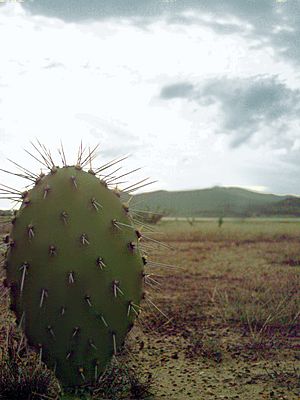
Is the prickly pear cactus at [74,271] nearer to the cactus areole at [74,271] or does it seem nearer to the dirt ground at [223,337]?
the cactus areole at [74,271]

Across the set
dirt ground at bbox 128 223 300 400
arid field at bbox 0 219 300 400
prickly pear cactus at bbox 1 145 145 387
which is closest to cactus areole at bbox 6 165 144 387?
prickly pear cactus at bbox 1 145 145 387

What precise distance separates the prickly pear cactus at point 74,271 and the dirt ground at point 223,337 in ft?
0.96

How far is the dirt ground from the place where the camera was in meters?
3.19

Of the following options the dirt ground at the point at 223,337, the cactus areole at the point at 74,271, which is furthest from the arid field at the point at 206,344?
the cactus areole at the point at 74,271

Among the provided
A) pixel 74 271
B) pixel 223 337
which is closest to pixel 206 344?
pixel 223 337

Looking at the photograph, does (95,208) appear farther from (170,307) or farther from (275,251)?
(275,251)

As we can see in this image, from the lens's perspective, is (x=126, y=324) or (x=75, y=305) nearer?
(x=75, y=305)

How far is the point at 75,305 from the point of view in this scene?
2781mm

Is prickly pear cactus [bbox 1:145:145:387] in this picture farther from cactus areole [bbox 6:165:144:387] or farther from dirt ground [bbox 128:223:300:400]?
dirt ground [bbox 128:223:300:400]

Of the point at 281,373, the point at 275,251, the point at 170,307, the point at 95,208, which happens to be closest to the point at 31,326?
the point at 95,208

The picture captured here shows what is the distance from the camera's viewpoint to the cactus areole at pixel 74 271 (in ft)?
9.05

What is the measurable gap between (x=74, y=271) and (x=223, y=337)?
5.80ft

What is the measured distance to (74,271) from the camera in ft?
8.99

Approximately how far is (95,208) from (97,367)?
87 cm
